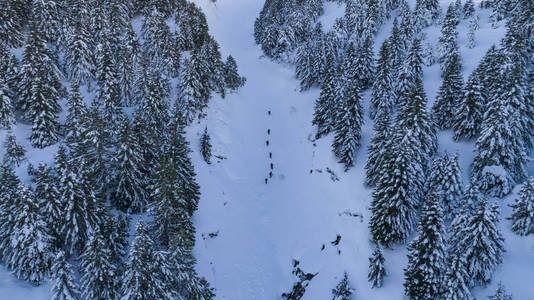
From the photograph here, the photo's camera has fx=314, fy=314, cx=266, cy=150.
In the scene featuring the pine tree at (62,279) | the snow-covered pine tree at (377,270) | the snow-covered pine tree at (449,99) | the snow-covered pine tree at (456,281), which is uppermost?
the snow-covered pine tree at (449,99)

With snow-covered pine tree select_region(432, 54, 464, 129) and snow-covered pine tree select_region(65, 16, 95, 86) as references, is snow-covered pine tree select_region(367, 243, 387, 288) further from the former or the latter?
snow-covered pine tree select_region(65, 16, 95, 86)

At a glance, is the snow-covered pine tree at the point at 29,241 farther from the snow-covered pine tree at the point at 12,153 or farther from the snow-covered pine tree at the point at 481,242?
the snow-covered pine tree at the point at 481,242

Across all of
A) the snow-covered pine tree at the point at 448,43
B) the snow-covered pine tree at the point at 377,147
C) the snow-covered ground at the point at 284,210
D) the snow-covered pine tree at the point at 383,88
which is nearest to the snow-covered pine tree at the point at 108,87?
the snow-covered ground at the point at 284,210

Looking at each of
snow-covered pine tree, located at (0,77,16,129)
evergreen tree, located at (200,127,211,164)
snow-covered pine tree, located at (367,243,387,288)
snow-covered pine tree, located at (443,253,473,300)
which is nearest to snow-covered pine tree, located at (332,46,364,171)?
snow-covered pine tree, located at (367,243,387,288)

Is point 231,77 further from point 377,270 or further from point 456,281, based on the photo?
point 456,281

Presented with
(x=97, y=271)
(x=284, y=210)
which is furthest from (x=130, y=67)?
(x=97, y=271)

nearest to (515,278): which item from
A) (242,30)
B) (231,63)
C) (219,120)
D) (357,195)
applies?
(357,195)
